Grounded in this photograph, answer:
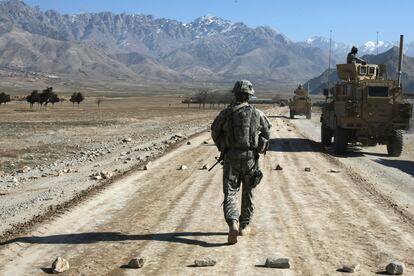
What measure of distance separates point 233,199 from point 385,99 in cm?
1503

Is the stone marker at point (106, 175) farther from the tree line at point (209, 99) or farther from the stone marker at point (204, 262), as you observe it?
the tree line at point (209, 99)

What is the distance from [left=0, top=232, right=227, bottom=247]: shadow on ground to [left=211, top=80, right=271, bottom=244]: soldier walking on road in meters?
0.64

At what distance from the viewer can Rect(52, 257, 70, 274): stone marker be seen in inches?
275

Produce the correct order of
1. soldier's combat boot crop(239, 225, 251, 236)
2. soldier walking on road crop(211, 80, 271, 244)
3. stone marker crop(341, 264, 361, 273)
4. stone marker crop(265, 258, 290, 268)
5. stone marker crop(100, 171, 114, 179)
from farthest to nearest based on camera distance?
1. stone marker crop(100, 171, 114, 179)
2. soldier's combat boot crop(239, 225, 251, 236)
3. soldier walking on road crop(211, 80, 271, 244)
4. stone marker crop(265, 258, 290, 268)
5. stone marker crop(341, 264, 361, 273)

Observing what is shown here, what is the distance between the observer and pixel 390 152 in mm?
22188

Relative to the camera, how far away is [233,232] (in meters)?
8.00

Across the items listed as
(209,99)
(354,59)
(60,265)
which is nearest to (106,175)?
(60,265)

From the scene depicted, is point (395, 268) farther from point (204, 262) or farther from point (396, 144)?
point (396, 144)

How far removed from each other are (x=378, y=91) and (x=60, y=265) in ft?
56.0

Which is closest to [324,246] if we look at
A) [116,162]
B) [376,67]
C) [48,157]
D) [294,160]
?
[294,160]

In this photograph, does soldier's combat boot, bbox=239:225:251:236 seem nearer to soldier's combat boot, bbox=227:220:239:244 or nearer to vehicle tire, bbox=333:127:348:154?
soldier's combat boot, bbox=227:220:239:244

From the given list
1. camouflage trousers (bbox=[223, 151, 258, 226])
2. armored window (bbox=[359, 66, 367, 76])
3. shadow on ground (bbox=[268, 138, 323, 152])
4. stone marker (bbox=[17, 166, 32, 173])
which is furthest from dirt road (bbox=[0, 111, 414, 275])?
armored window (bbox=[359, 66, 367, 76])

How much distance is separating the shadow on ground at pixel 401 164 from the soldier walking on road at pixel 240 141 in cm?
992

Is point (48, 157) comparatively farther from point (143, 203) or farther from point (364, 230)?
point (364, 230)
